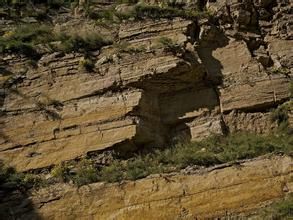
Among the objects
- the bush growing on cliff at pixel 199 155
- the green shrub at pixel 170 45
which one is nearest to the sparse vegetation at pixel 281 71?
the bush growing on cliff at pixel 199 155

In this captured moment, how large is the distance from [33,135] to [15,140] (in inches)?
16.2

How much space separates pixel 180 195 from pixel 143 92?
9.83ft

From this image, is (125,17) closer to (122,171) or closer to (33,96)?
(33,96)

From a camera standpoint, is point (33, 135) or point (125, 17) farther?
point (125, 17)

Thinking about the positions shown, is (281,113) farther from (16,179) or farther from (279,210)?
(16,179)

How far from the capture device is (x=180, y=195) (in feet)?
37.9

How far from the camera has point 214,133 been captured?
1332 cm

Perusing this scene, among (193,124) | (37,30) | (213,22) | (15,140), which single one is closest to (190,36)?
(213,22)

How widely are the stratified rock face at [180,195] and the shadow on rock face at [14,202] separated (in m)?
0.03

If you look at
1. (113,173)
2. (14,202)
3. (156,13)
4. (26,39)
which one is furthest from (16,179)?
(156,13)

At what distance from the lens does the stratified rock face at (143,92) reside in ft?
43.6

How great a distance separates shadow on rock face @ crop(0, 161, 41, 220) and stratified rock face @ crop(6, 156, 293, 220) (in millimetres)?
32

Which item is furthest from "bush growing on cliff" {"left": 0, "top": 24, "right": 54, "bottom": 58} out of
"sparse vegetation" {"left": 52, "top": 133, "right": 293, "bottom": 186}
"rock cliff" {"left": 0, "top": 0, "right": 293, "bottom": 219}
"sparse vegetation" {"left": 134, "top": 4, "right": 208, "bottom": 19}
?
"sparse vegetation" {"left": 52, "top": 133, "right": 293, "bottom": 186}

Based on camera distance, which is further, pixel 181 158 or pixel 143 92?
pixel 143 92
